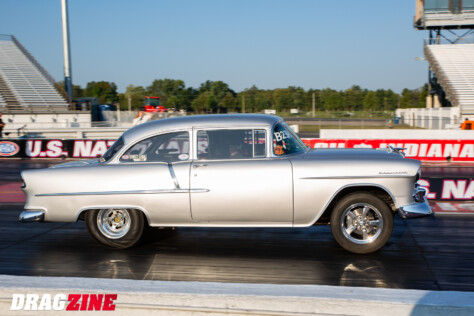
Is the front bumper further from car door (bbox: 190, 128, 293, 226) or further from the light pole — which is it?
the light pole

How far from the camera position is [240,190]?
5594 millimetres

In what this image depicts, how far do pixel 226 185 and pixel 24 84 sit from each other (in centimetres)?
3976

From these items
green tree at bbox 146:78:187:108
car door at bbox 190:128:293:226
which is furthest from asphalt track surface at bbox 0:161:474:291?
green tree at bbox 146:78:187:108

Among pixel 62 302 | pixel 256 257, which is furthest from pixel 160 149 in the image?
pixel 62 302

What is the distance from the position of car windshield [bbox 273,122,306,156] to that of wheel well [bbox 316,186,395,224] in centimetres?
76

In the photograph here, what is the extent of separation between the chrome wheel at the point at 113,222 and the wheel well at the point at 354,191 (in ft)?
7.95

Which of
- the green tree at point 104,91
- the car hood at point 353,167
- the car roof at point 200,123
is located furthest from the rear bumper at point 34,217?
the green tree at point 104,91

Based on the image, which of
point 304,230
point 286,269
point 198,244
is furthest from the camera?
point 304,230

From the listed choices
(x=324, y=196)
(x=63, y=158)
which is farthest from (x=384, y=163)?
(x=63, y=158)

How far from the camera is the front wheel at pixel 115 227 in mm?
5910

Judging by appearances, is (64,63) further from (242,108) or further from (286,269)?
(286,269)

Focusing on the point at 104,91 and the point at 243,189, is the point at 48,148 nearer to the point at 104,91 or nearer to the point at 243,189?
the point at 243,189

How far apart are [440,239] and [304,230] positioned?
1.84 metres

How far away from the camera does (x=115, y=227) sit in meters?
6.04
